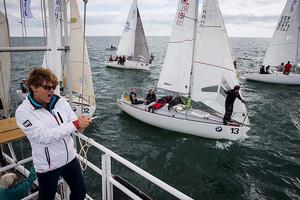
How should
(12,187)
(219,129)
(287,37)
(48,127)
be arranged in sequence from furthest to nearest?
(287,37) < (219,129) < (12,187) < (48,127)

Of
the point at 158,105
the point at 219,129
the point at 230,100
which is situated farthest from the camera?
the point at 158,105

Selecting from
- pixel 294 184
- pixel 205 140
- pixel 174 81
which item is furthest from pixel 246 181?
pixel 174 81

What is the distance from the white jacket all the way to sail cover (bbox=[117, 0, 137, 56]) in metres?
29.7

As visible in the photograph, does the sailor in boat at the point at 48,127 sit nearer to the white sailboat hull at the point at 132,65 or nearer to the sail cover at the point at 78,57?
the sail cover at the point at 78,57

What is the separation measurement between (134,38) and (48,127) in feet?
98.5

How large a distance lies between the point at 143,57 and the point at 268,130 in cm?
2155

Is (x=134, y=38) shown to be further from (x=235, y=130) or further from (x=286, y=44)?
(x=235, y=130)

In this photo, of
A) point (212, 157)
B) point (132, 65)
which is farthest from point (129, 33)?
point (212, 157)

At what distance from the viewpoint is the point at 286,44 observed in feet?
84.0

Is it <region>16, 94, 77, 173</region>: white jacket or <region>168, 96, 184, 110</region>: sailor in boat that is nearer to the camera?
<region>16, 94, 77, 173</region>: white jacket

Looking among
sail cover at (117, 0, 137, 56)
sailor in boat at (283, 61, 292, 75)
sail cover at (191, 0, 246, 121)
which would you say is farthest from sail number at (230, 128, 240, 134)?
sail cover at (117, 0, 137, 56)

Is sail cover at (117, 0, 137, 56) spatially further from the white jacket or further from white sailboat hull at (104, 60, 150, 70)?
the white jacket

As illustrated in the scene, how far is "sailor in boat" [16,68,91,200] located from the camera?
240 cm

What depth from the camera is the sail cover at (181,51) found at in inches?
493
